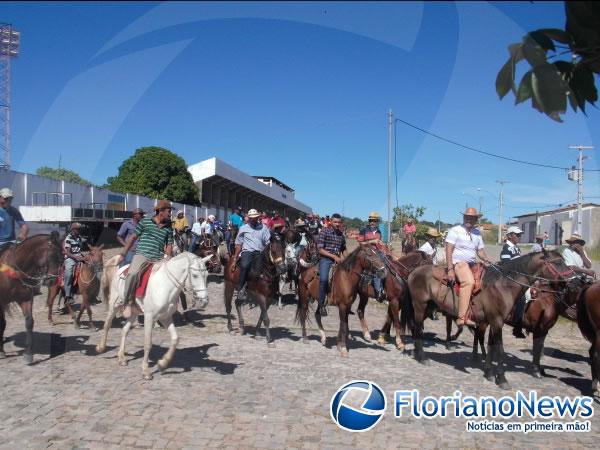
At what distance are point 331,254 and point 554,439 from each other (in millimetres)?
5003

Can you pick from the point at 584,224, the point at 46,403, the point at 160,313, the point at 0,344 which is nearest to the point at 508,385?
the point at 160,313

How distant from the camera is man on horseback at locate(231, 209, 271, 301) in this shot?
9.87 meters

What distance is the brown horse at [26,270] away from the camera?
300 inches

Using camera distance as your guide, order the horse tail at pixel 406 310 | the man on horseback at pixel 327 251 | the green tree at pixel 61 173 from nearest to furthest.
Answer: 1. the horse tail at pixel 406 310
2. the man on horseback at pixel 327 251
3. the green tree at pixel 61 173

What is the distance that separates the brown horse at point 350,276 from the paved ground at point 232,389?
1.86ft

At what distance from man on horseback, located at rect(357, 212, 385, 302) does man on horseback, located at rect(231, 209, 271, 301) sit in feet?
6.80

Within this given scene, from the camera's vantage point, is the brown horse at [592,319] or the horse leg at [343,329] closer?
the brown horse at [592,319]

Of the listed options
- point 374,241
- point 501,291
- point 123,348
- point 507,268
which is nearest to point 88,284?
point 123,348

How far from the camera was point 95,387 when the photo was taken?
6336 mm

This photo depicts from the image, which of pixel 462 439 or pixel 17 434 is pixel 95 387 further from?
pixel 462 439

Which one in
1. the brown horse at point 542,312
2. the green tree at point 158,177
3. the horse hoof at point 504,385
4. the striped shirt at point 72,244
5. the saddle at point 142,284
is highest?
the green tree at point 158,177

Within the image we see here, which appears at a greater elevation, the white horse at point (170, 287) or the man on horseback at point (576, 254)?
the man on horseback at point (576, 254)

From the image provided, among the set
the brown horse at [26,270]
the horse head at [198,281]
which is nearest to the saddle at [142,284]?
the horse head at [198,281]

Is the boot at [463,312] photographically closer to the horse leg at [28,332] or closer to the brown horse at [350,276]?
the brown horse at [350,276]
